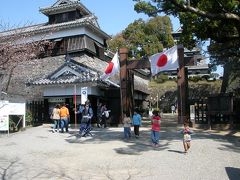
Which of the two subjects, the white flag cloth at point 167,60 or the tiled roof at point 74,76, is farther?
the tiled roof at point 74,76

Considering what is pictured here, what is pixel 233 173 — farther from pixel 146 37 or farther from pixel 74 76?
pixel 146 37

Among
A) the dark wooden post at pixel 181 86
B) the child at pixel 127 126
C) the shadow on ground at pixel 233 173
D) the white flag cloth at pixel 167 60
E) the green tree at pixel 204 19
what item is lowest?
the shadow on ground at pixel 233 173

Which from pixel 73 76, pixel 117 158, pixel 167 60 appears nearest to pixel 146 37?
pixel 73 76

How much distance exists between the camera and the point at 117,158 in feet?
40.6

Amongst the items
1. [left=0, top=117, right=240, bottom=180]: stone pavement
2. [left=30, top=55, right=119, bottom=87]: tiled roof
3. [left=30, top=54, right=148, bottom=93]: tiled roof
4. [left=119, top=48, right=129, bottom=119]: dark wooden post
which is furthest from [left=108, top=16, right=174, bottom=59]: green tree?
[left=0, top=117, right=240, bottom=180]: stone pavement

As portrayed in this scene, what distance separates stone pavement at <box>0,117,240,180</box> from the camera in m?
10.0

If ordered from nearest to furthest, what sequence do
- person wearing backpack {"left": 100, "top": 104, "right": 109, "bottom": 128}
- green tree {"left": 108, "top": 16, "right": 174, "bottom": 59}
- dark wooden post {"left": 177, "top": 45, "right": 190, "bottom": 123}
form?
dark wooden post {"left": 177, "top": 45, "right": 190, "bottom": 123}, person wearing backpack {"left": 100, "top": 104, "right": 109, "bottom": 128}, green tree {"left": 108, "top": 16, "right": 174, "bottom": 59}

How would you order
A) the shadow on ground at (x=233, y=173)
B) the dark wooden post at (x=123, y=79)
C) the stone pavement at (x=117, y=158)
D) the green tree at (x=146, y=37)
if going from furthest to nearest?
the green tree at (x=146, y=37) < the dark wooden post at (x=123, y=79) < the stone pavement at (x=117, y=158) < the shadow on ground at (x=233, y=173)

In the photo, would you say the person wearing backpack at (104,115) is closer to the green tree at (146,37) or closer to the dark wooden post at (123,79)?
the dark wooden post at (123,79)

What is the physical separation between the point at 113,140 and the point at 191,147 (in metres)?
3.95

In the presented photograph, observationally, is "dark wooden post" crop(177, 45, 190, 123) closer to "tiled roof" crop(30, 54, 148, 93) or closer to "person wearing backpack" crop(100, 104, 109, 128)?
"person wearing backpack" crop(100, 104, 109, 128)

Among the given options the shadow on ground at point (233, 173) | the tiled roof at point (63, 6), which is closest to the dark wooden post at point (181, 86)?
the shadow on ground at point (233, 173)

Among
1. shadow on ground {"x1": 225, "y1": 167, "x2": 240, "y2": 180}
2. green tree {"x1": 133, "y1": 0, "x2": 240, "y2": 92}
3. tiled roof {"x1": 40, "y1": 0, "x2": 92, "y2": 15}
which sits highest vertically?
tiled roof {"x1": 40, "y1": 0, "x2": 92, "y2": 15}

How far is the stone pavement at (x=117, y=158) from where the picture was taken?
10039mm
